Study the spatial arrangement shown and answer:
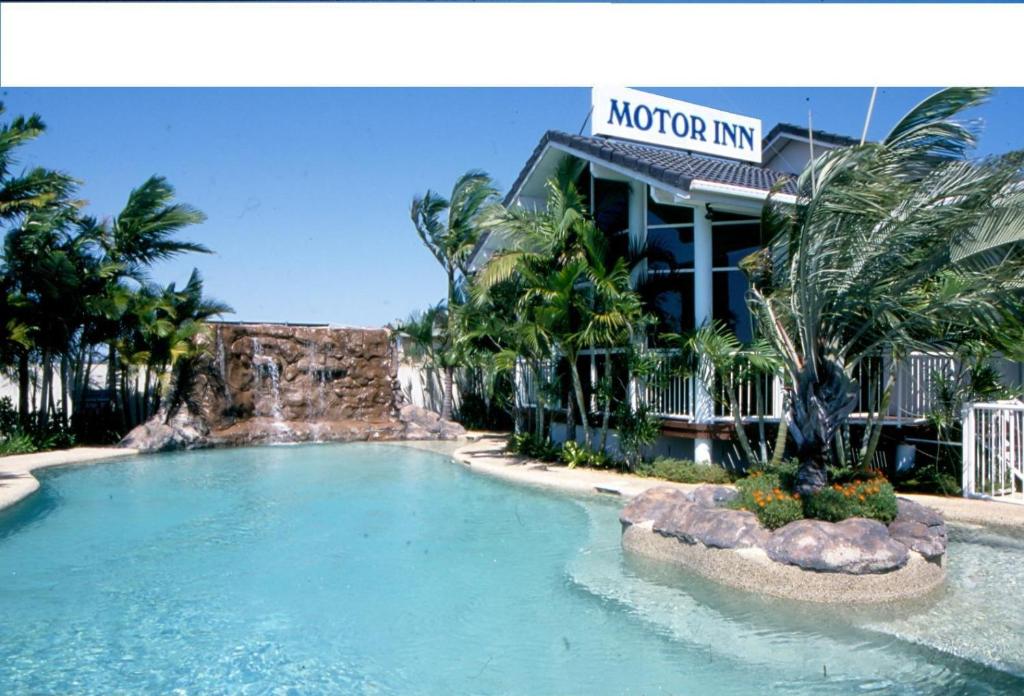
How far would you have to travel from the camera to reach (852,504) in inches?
284

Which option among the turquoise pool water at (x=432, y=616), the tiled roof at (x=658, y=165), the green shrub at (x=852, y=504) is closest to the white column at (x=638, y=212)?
the tiled roof at (x=658, y=165)

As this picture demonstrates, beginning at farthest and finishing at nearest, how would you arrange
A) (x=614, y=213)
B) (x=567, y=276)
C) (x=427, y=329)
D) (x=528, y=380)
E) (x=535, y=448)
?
(x=427, y=329)
(x=528, y=380)
(x=535, y=448)
(x=614, y=213)
(x=567, y=276)

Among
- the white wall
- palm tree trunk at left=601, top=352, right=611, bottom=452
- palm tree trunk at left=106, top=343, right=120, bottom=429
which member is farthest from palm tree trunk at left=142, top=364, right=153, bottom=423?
palm tree trunk at left=601, top=352, right=611, bottom=452

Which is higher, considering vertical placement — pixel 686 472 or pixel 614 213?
pixel 614 213

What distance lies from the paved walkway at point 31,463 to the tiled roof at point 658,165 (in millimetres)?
10165

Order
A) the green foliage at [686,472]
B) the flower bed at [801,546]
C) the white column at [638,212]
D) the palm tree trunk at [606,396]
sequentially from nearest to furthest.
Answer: the flower bed at [801,546] → the green foliage at [686,472] → the palm tree trunk at [606,396] → the white column at [638,212]

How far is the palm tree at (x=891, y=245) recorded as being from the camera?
23.2 ft

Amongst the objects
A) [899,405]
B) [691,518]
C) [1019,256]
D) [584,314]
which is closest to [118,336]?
[584,314]

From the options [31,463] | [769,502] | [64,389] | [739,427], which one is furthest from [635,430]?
[64,389]

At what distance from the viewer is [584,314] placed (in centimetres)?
1270

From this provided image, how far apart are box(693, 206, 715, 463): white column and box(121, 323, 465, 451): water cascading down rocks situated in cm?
889

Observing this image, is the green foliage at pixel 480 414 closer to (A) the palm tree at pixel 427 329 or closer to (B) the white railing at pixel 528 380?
(A) the palm tree at pixel 427 329

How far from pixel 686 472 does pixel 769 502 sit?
173 inches

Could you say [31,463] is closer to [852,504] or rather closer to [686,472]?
[686,472]
